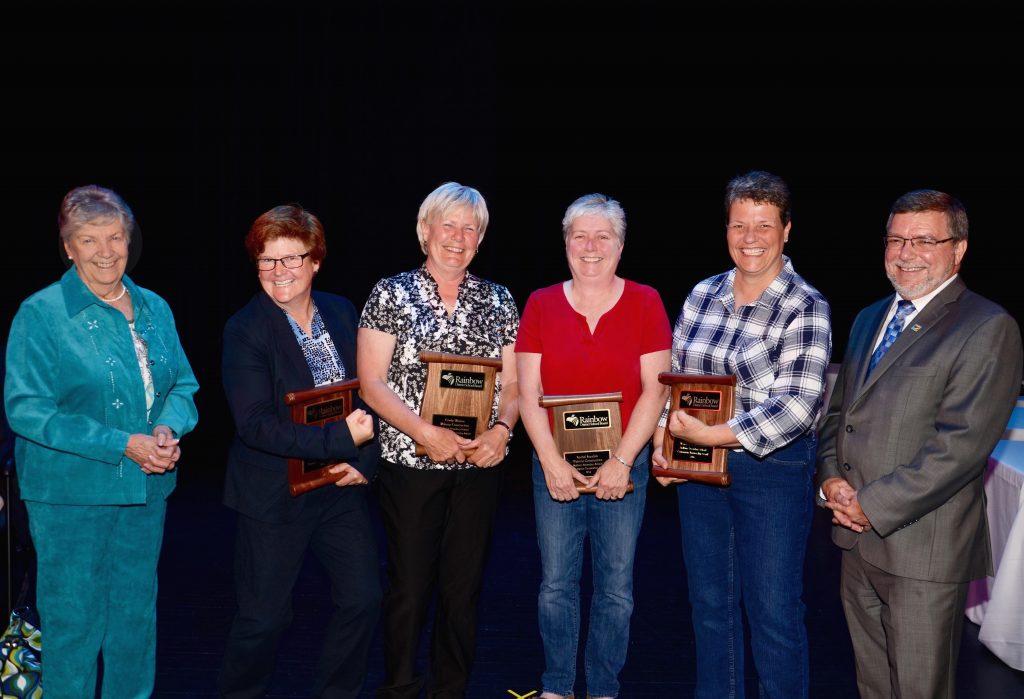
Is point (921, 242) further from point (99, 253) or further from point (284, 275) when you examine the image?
point (99, 253)

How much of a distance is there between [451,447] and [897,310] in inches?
51.5

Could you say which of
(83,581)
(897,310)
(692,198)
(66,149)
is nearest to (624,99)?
(692,198)

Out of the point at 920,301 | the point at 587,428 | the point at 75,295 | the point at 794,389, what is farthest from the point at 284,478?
the point at 920,301

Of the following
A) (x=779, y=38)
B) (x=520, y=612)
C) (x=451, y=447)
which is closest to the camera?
(x=451, y=447)

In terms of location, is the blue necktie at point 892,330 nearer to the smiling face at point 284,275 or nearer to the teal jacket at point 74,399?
the smiling face at point 284,275

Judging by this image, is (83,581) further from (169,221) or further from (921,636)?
(169,221)

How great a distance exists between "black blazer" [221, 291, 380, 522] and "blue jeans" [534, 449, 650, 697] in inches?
26.2

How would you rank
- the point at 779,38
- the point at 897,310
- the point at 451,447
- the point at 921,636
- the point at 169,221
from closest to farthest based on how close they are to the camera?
the point at 921,636
the point at 897,310
the point at 451,447
the point at 779,38
the point at 169,221

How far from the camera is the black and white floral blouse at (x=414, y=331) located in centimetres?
281

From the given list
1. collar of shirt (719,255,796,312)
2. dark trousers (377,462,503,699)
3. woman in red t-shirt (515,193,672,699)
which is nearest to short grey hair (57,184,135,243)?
dark trousers (377,462,503,699)

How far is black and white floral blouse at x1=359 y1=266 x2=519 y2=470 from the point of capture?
2812 mm

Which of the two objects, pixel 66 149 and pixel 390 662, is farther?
pixel 66 149

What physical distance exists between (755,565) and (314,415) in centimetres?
134

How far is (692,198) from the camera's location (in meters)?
8.90
